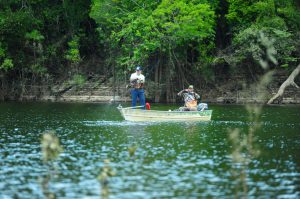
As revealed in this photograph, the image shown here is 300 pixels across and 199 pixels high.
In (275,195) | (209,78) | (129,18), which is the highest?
(129,18)

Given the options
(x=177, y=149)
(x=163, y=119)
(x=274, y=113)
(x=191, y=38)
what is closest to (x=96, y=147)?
(x=177, y=149)

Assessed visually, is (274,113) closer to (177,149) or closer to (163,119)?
(163,119)

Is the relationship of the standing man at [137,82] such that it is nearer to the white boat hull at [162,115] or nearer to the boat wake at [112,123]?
the white boat hull at [162,115]

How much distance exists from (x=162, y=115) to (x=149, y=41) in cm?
2123

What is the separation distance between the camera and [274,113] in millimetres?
47125

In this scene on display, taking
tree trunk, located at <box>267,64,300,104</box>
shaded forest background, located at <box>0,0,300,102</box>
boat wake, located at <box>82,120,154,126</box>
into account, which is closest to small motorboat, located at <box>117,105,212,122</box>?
boat wake, located at <box>82,120,154,126</box>

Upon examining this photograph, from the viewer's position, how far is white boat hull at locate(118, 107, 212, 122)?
40.5 m

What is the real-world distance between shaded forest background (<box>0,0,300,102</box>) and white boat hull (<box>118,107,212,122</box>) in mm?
18325

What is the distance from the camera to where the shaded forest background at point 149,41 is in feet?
198

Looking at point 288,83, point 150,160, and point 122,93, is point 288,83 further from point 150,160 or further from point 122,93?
point 150,160

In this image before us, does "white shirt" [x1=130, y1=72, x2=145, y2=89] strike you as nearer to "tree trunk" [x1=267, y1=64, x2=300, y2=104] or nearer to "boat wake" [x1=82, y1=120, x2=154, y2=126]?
"boat wake" [x1=82, y1=120, x2=154, y2=126]

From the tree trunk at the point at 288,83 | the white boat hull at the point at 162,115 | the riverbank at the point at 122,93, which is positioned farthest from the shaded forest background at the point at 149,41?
A: the white boat hull at the point at 162,115

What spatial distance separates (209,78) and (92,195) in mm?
49311

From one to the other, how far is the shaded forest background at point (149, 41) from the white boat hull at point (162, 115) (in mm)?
18325
